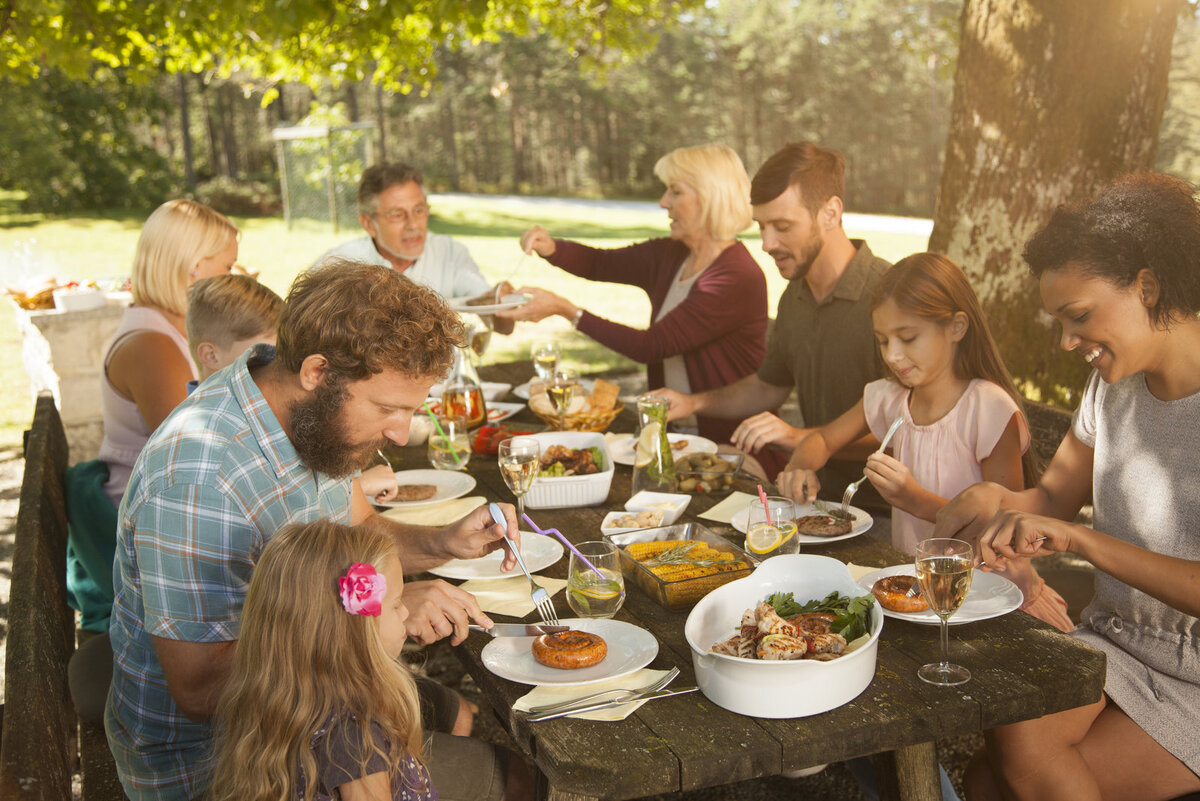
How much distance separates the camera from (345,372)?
2.01 metres

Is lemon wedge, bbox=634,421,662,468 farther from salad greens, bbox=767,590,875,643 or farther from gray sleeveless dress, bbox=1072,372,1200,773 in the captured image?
gray sleeveless dress, bbox=1072,372,1200,773

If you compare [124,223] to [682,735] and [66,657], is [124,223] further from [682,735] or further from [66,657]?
[682,735]

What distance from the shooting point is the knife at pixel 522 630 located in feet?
6.89

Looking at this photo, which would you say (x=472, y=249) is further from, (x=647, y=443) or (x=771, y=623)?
(x=771, y=623)

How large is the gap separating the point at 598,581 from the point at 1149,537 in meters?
1.34

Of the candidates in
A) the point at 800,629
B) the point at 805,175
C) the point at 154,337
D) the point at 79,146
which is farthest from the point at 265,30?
the point at 79,146

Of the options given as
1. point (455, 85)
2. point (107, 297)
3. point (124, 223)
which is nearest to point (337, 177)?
point (124, 223)

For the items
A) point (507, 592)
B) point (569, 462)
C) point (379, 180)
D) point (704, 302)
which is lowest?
point (507, 592)

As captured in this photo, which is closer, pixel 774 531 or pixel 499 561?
pixel 774 531

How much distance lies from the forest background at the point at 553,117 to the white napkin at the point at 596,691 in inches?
822

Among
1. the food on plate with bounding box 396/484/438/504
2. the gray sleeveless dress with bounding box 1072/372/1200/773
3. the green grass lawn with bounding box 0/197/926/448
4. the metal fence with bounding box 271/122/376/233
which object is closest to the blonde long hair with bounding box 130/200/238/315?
the food on plate with bounding box 396/484/438/504

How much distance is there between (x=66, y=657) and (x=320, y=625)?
47.5 inches

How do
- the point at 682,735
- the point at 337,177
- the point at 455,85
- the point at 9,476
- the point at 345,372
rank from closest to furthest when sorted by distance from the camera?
the point at 682,735 < the point at 345,372 < the point at 9,476 < the point at 337,177 < the point at 455,85

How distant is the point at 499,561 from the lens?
260cm
